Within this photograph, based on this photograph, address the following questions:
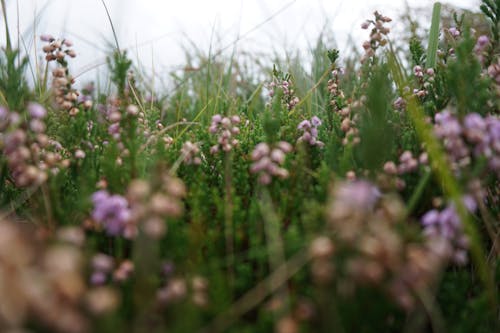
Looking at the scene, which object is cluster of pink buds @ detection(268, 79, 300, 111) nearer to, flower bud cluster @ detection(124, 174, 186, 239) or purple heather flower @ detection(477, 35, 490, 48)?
purple heather flower @ detection(477, 35, 490, 48)

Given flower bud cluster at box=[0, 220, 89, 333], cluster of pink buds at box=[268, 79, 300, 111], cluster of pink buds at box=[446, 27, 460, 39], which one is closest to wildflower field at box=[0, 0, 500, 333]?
flower bud cluster at box=[0, 220, 89, 333]

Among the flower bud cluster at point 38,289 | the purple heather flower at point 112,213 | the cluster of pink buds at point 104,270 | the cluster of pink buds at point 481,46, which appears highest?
the cluster of pink buds at point 481,46

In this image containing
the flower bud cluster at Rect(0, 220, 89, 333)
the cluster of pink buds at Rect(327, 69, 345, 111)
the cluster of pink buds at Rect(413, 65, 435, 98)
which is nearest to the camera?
the flower bud cluster at Rect(0, 220, 89, 333)

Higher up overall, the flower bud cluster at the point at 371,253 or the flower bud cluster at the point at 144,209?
the flower bud cluster at the point at 144,209

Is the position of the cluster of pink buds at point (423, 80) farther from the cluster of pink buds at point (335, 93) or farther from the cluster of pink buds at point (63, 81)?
the cluster of pink buds at point (63, 81)

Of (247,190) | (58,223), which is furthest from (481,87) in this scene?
(58,223)

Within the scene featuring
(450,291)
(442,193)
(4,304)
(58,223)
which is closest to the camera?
(4,304)

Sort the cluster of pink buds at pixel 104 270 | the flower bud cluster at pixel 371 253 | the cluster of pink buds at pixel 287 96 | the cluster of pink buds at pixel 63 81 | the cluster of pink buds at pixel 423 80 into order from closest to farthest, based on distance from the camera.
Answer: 1. the flower bud cluster at pixel 371 253
2. the cluster of pink buds at pixel 104 270
3. the cluster of pink buds at pixel 63 81
4. the cluster of pink buds at pixel 423 80
5. the cluster of pink buds at pixel 287 96

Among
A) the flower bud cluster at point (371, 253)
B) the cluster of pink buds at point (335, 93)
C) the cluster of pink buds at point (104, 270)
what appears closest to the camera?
the flower bud cluster at point (371, 253)

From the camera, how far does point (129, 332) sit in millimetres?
1302

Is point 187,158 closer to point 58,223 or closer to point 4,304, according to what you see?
point 58,223

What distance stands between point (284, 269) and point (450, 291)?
81 cm

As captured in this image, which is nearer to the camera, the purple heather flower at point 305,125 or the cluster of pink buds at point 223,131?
the cluster of pink buds at point 223,131

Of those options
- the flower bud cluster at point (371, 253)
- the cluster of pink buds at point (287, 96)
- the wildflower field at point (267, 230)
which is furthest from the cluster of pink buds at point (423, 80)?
the flower bud cluster at point (371, 253)
